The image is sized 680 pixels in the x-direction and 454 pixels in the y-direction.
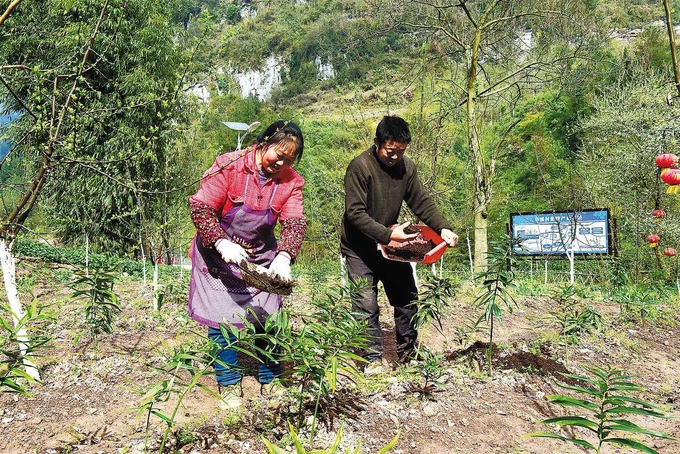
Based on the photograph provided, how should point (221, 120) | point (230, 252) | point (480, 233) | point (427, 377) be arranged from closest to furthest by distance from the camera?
point (230, 252), point (427, 377), point (480, 233), point (221, 120)

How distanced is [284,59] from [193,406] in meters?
94.4

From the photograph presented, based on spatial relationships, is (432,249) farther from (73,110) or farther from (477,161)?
(477,161)

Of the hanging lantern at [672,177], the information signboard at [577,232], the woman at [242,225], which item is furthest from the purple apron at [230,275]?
the information signboard at [577,232]

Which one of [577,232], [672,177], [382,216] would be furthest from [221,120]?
[672,177]

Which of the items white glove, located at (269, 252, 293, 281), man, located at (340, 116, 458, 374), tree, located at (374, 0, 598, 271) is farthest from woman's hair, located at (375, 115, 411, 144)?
tree, located at (374, 0, 598, 271)

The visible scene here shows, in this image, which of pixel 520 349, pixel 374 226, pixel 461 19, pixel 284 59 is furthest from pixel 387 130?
pixel 284 59

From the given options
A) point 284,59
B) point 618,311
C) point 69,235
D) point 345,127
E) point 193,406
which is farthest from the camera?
point 284,59

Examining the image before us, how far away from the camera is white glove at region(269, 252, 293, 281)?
2236mm

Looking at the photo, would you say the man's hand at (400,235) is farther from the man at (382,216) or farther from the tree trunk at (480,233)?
the tree trunk at (480,233)

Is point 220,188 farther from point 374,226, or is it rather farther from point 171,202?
point 171,202

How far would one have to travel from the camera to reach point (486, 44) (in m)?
6.84

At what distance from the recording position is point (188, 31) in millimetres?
3613

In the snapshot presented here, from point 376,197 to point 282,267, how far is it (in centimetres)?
93

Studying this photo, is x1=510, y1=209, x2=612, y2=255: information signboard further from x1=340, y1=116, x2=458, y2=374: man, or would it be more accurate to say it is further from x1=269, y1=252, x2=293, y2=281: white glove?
x1=269, y1=252, x2=293, y2=281: white glove
